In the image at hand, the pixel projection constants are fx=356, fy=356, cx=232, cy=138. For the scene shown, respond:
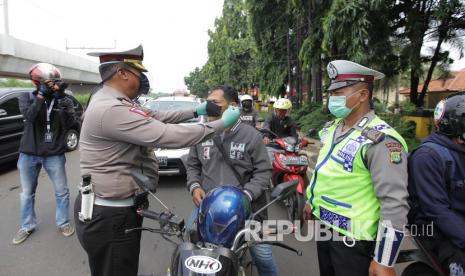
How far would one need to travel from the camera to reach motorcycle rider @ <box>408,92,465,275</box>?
1.87 metres

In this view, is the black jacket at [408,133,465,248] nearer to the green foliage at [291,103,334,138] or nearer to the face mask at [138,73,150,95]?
the face mask at [138,73,150,95]

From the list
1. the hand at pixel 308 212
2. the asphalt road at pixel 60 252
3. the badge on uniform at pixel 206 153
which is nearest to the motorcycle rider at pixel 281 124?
the asphalt road at pixel 60 252

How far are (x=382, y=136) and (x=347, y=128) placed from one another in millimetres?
353

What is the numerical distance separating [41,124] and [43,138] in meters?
0.18

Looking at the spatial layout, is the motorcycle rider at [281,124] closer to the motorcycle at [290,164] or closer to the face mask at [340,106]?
the motorcycle at [290,164]

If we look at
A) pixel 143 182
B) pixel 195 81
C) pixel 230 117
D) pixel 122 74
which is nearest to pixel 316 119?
pixel 230 117

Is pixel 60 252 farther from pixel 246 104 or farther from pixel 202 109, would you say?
pixel 246 104

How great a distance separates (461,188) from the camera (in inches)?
75.0

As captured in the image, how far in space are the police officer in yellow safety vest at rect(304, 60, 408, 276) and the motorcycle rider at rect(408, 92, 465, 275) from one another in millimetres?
158

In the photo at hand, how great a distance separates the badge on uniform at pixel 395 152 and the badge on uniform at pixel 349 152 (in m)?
0.16

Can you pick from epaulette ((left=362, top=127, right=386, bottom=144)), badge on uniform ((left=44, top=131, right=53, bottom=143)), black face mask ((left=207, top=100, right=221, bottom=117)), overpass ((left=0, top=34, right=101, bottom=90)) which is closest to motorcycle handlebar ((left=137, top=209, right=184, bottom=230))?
black face mask ((left=207, top=100, right=221, bottom=117))

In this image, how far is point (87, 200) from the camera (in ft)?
6.77

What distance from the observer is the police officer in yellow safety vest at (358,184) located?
179 centimetres

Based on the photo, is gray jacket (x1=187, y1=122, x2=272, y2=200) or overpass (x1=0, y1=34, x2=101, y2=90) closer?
gray jacket (x1=187, y1=122, x2=272, y2=200)
